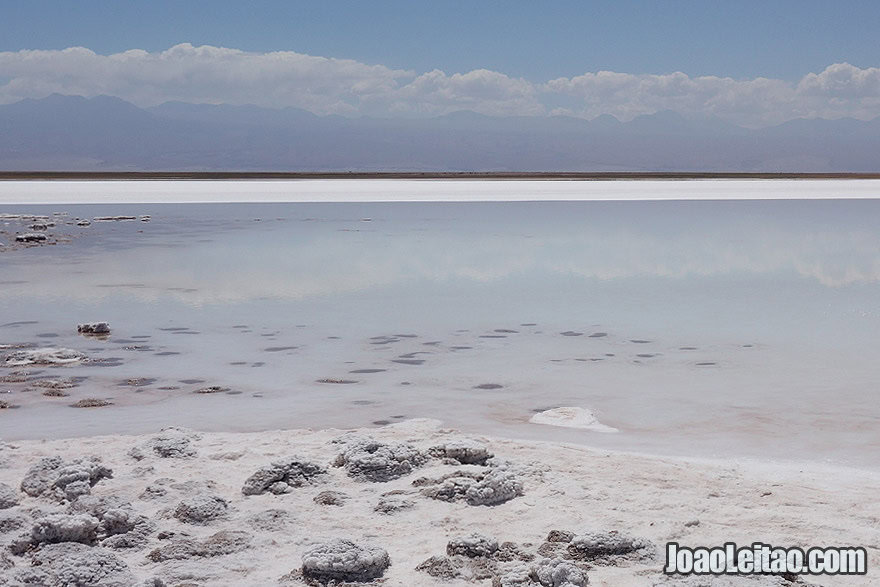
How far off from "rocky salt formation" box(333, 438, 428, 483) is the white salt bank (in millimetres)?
1014

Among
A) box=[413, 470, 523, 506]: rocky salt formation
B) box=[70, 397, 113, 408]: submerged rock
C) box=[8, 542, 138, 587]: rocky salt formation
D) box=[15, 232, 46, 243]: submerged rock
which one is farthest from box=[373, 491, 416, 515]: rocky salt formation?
box=[15, 232, 46, 243]: submerged rock

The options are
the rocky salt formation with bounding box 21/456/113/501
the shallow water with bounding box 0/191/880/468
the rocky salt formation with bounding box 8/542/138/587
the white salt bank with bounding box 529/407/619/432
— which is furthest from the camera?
the shallow water with bounding box 0/191/880/468

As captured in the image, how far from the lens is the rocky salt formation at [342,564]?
123 inches

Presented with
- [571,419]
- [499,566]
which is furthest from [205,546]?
[571,419]

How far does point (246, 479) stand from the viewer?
4039mm

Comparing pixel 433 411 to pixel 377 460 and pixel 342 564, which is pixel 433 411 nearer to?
pixel 377 460

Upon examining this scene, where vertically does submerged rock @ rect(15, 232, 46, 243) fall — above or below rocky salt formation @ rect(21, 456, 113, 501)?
above

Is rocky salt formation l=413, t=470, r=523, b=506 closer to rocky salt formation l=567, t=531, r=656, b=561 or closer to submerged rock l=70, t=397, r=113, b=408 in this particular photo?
rocky salt formation l=567, t=531, r=656, b=561

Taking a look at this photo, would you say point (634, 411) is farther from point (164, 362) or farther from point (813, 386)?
point (164, 362)

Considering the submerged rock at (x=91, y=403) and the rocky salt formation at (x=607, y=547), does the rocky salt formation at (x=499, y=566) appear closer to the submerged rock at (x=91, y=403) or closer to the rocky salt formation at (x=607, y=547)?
the rocky salt formation at (x=607, y=547)

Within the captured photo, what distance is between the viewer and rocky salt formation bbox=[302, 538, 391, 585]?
3133 mm

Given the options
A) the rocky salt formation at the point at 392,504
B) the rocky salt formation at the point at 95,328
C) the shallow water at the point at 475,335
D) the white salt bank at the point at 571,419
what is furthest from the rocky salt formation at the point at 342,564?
the rocky salt formation at the point at 95,328

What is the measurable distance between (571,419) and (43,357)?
3.62m

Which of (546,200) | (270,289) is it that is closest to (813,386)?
(270,289)
